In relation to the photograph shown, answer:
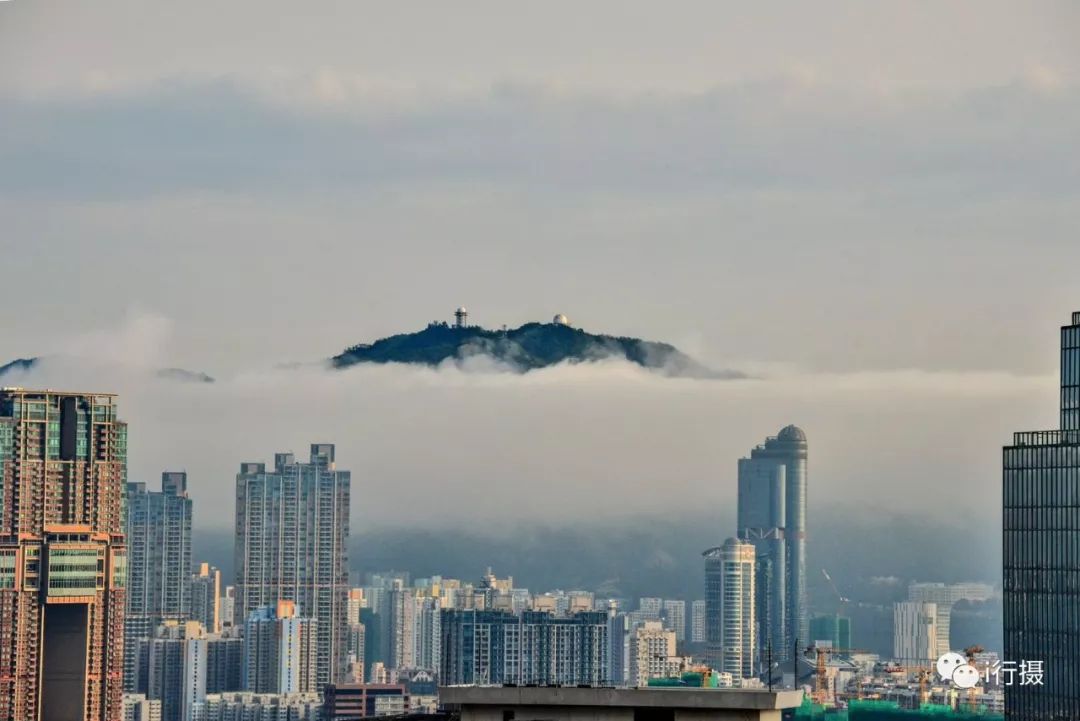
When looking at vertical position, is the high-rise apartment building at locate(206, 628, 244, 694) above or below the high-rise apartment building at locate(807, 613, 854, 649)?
below

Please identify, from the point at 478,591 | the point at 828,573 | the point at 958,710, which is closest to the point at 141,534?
the point at 478,591

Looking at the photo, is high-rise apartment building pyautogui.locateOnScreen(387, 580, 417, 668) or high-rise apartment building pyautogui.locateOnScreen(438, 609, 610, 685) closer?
high-rise apartment building pyautogui.locateOnScreen(438, 609, 610, 685)

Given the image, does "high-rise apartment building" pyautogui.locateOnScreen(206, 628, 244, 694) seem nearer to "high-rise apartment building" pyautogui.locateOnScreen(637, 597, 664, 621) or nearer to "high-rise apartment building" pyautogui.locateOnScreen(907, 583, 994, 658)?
"high-rise apartment building" pyautogui.locateOnScreen(637, 597, 664, 621)

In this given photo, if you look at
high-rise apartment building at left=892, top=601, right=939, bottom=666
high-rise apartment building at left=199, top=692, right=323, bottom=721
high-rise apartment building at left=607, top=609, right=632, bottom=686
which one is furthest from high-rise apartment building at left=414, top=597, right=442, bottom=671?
high-rise apartment building at left=892, top=601, right=939, bottom=666

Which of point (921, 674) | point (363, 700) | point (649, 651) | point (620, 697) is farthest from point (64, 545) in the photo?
point (620, 697)

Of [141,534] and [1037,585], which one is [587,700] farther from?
[141,534]

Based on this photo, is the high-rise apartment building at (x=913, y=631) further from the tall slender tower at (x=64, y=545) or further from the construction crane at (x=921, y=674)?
the tall slender tower at (x=64, y=545)

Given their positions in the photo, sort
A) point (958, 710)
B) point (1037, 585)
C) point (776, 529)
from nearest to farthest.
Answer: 1. point (1037, 585)
2. point (958, 710)
3. point (776, 529)
